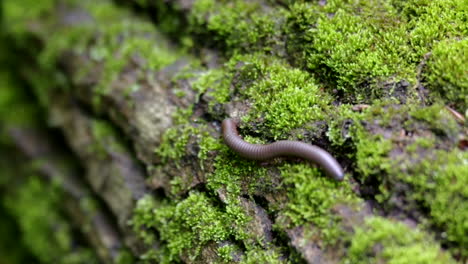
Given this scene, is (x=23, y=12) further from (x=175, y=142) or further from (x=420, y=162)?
(x=420, y=162)

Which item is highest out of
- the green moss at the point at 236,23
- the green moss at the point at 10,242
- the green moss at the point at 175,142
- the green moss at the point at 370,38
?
the green moss at the point at 370,38

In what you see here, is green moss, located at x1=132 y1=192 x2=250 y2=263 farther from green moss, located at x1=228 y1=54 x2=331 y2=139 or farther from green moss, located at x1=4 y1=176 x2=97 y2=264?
green moss, located at x1=4 y1=176 x2=97 y2=264

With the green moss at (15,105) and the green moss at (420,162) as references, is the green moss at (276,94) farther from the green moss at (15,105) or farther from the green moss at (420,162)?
the green moss at (15,105)

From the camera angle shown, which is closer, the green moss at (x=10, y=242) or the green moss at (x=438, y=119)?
the green moss at (x=438, y=119)

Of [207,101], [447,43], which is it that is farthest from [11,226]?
[447,43]

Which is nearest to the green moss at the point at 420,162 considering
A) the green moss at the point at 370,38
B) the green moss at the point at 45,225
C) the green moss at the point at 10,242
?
the green moss at the point at 370,38

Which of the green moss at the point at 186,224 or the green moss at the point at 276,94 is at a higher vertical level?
the green moss at the point at 276,94
